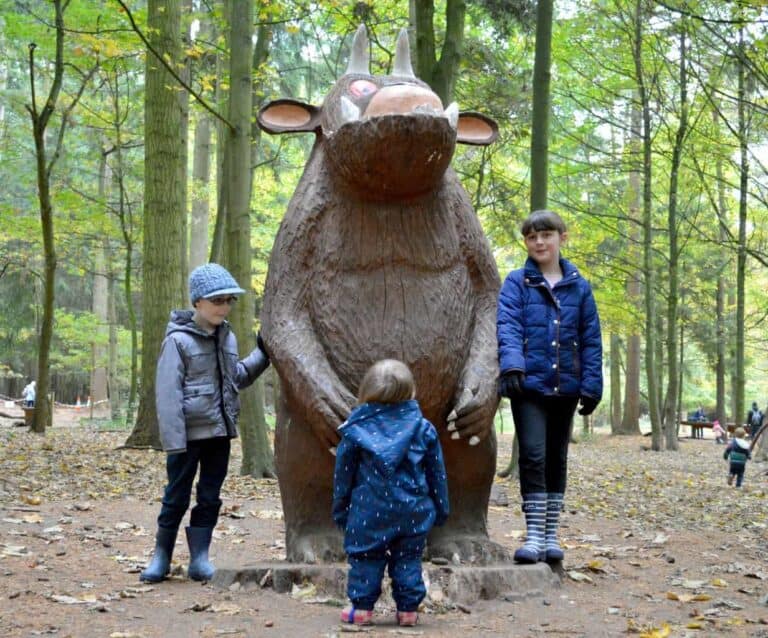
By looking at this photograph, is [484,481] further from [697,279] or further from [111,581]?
[697,279]

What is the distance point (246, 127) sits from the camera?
26.9ft

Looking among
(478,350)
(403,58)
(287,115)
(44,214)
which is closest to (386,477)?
(478,350)

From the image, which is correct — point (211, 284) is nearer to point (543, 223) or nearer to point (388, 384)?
point (388, 384)

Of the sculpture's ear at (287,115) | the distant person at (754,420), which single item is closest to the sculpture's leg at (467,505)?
the sculpture's ear at (287,115)

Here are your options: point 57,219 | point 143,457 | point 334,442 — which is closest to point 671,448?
point 143,457

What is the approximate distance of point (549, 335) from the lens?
392 centimetres

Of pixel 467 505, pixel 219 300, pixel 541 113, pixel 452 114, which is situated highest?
pixel 541 113

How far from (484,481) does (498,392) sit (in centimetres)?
47

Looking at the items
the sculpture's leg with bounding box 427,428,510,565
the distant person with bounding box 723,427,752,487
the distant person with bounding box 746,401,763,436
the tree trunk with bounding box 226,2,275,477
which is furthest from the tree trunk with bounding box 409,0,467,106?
the distant person with bounding box 746,401,763,436

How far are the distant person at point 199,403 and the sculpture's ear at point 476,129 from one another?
4.44 ft

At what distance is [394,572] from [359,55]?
8.02 feet

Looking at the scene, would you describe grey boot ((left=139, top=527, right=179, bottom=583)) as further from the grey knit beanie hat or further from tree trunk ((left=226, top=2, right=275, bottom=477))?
tree trunk ((left=226, top=2, right=275, bottom=477))

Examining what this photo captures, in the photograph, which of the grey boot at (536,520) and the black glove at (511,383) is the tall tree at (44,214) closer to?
the black glove at (511,383)

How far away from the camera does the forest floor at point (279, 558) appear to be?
3213mm
